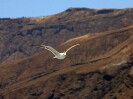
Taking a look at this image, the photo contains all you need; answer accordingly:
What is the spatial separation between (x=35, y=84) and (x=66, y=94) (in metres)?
14.0

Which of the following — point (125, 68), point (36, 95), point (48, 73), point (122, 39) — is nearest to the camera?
point (125, 68)

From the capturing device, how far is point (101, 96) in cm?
13938

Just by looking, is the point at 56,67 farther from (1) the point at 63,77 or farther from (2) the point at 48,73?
(1) the point at 63,77

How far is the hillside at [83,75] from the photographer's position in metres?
140

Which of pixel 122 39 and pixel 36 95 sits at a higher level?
pixel 122 39

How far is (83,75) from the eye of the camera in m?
147

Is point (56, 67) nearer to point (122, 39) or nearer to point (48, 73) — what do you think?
point (48, 73)

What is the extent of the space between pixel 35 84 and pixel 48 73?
33.2ft

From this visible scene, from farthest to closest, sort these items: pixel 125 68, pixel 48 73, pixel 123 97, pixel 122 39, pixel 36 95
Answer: pixel 122 39
pixel 48 73
pixel 36 95
pixel 125 68
pixel 123 97

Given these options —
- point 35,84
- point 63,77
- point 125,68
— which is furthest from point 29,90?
point 125,68

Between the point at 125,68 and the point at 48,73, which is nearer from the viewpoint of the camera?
the point at 125,68

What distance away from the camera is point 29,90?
15525 cm

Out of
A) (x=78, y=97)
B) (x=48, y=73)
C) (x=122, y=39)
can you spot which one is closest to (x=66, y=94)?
(x=78, y=97)

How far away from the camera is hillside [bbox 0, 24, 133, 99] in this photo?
14050 cm
